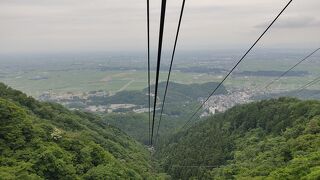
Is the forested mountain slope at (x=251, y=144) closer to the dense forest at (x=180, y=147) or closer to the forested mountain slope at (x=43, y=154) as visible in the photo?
the dense forest at (x=180, y=147)

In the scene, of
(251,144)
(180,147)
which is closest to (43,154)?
(251,144)

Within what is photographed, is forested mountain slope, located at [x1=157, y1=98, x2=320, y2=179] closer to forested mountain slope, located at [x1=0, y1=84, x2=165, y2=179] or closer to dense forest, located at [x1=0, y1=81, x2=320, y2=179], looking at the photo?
dense forest, located at [x1=0, y1=81, x2=320, y2=179]

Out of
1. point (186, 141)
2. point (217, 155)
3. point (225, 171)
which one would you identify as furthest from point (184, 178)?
point (186, 141)

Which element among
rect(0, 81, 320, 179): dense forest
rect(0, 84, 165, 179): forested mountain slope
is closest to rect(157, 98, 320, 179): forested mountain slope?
rect(0, 81, 320, 179): dense forest

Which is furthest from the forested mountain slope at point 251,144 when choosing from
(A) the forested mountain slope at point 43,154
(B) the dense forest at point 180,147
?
(A) the forested mountain slope at point 43,154

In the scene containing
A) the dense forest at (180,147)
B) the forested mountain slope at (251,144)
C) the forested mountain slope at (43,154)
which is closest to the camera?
the forested mountain slope at (43,154)

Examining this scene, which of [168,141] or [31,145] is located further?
[168,141]

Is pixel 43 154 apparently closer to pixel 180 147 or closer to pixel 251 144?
pixel 251 144

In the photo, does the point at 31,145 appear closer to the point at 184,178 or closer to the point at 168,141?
the point at 184,178
